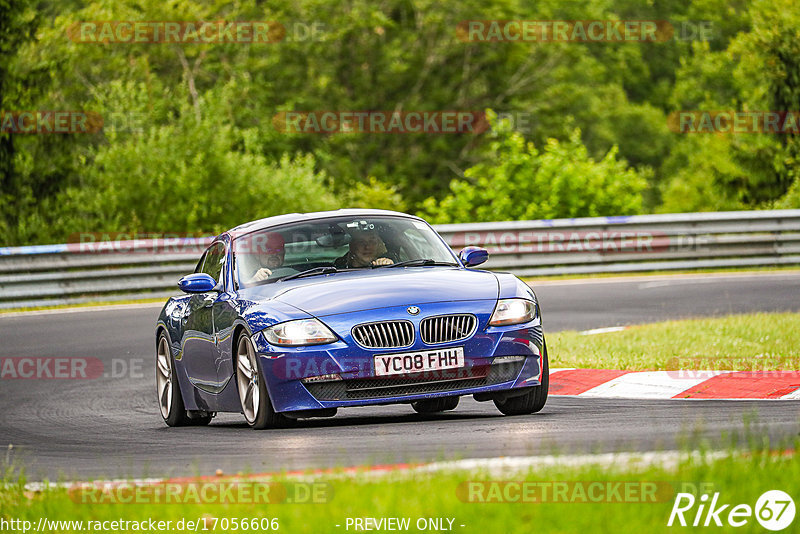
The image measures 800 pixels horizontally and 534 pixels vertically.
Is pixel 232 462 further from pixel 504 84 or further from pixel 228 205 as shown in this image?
pixel 504 84

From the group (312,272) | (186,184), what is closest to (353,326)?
(312,272)

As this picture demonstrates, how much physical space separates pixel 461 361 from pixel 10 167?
2355 cm

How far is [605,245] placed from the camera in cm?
2331

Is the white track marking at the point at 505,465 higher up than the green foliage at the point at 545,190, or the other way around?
the white track marking at the point at 505,465

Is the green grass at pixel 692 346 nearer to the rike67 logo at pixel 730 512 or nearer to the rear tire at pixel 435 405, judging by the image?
the rear tire at pixel 435 405

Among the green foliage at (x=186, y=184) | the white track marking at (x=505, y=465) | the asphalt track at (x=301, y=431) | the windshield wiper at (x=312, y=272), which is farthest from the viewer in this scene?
the green foliage at (x=186, y=184)

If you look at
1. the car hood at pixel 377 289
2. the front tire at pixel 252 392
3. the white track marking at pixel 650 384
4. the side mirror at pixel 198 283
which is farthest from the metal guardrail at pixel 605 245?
the front tire at pixel 252 392

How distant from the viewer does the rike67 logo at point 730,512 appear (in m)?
4.68

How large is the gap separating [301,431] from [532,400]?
1556 mm

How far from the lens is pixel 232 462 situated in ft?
22.8

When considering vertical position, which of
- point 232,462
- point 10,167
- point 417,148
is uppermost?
point 232,462

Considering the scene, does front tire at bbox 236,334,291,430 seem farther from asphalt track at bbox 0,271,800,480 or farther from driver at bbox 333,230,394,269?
driver at bbox 333,230,394,269

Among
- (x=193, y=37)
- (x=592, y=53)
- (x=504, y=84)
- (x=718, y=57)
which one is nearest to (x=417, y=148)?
(x=504, y=84)

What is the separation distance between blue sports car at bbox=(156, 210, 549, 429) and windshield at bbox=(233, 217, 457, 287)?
1 cm
